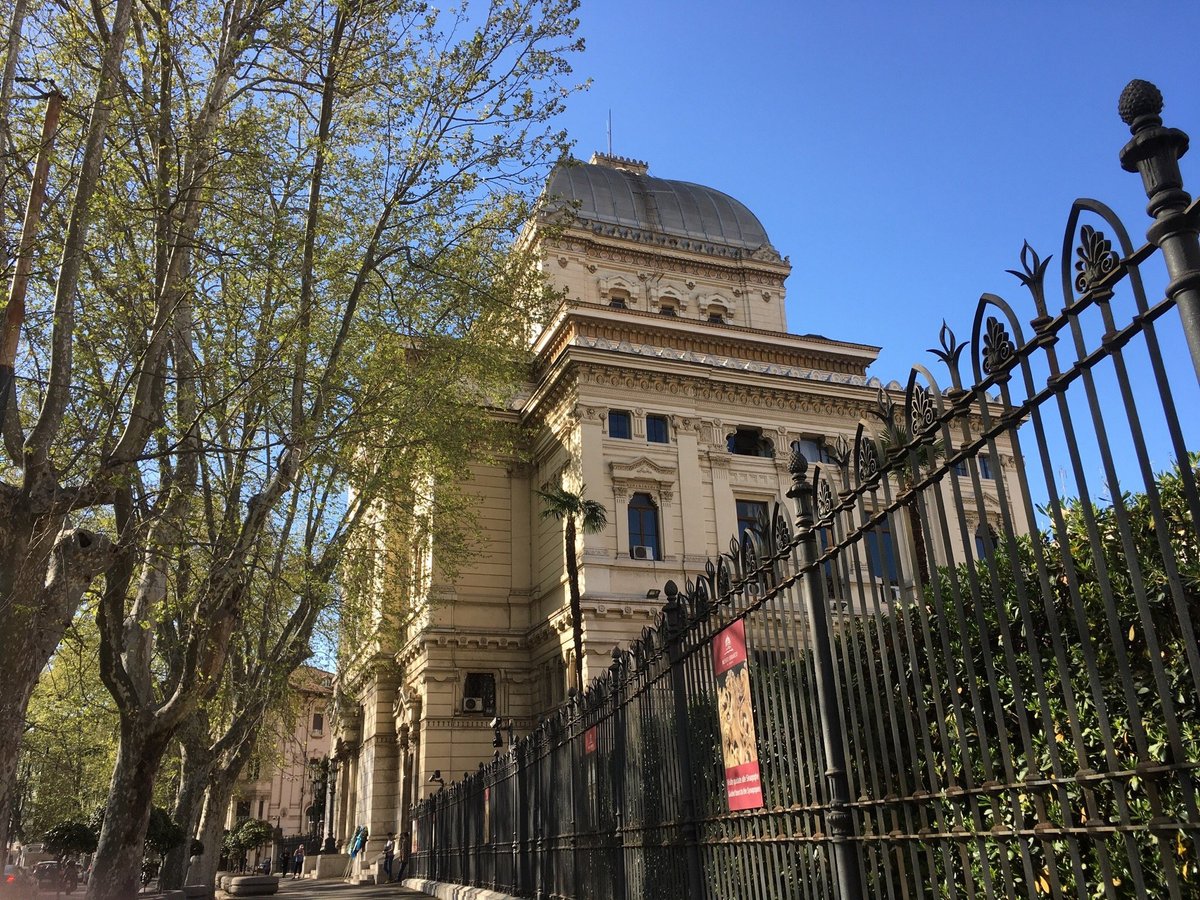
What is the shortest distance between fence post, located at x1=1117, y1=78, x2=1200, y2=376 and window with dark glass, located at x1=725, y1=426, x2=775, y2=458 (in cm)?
2583

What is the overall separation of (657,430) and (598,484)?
279 centimetres

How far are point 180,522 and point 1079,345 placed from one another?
34.4 ft

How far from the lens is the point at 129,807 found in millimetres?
11594

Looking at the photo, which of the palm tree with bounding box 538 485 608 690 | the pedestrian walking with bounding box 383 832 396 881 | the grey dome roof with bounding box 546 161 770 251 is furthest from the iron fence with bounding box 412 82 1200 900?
the grey dome roof with bounding box 546 161 770 251

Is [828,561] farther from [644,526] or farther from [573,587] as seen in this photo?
[644,526]

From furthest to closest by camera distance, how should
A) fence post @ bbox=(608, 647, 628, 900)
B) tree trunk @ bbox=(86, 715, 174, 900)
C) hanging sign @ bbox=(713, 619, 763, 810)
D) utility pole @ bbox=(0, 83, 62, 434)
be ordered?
tree trunk @ bbox=(86, 715, 174, 900) < fence post @ bbox=(608, 647, 628, 900) < utility pole @ bbox=(0, 83, 62, 434) < hanging sign @ bbox=(713, 619, 763, 810)

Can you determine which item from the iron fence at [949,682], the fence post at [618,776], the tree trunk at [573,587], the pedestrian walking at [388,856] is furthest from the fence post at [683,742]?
the pedestrian walking at [388,856]

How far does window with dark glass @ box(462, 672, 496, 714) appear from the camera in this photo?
91.8ft

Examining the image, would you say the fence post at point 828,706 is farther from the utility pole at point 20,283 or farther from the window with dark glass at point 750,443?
the window with dark glass at point 750,443

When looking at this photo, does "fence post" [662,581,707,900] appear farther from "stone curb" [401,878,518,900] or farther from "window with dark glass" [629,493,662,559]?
"window with dark glass" [629,493,662,559]

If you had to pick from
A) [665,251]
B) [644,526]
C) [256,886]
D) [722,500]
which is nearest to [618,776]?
[644,526]


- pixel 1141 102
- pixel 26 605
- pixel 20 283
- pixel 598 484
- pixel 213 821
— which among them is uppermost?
pixel 598 484

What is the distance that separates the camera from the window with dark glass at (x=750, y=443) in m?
28.3

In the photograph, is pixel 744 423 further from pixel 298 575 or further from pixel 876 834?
pixel 876 834
